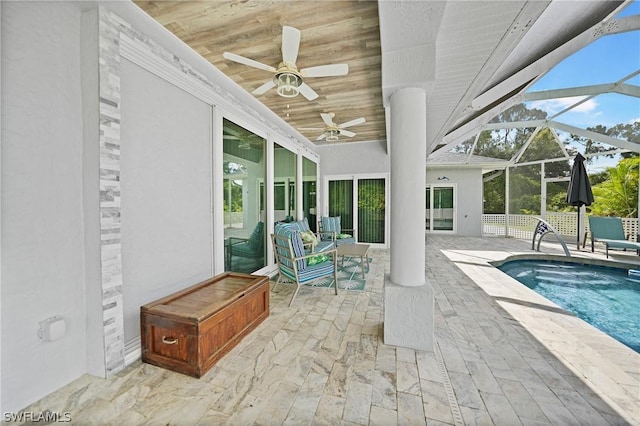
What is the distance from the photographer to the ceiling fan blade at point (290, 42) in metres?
1.77

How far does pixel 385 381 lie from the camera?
174cm

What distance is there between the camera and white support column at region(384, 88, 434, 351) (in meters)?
2.17

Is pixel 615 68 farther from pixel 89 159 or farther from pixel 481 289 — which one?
pixel 89 159

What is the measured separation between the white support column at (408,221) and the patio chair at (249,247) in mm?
2208

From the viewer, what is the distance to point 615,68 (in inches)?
211

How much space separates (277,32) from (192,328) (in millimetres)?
2672

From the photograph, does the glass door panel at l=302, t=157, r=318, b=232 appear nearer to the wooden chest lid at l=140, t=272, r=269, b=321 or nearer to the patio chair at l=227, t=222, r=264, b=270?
the patio chair at l=227, t=222, r=264, b=270

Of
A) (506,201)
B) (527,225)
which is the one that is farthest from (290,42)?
(527,225)

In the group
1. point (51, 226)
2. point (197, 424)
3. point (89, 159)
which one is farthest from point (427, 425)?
point (89, 159)

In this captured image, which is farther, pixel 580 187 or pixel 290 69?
pixel 580 187

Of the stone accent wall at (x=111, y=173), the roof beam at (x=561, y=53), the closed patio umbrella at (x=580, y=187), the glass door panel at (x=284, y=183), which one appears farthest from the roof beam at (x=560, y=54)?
the stone accent wall at (x=111, y=173)

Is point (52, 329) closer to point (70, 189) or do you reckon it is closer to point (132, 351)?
point (132, 351)

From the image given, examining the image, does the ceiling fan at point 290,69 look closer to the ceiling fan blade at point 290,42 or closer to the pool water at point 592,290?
the ceiling fan blade at point 290,42

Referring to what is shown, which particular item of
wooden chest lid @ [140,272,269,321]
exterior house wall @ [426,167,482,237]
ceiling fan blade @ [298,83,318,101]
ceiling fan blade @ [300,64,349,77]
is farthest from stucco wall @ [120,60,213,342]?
exterior house wall @ [426,167,482,237]
